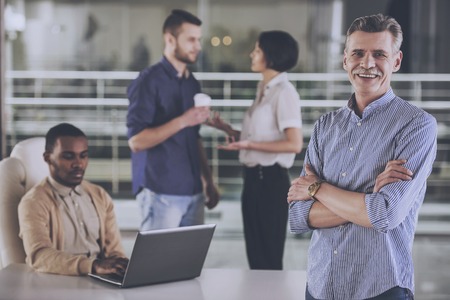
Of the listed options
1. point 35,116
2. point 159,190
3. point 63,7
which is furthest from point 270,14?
point 159,190

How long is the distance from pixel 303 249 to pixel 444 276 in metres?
1.09

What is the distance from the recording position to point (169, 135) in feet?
11.4

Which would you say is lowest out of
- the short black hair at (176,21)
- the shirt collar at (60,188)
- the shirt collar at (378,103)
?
the shirt collar at (60,188)

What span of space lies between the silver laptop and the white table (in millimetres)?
22

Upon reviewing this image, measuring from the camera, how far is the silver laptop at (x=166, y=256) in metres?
2.25

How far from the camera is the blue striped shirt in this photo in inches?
74.5

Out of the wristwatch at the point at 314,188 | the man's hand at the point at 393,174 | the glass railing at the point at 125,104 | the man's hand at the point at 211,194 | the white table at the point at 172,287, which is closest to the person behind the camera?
the man's hand at the point at 393,174

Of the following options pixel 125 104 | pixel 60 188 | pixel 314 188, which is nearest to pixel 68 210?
pixel 60 188

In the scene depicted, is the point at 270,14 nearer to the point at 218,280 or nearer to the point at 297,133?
the point at 297,133

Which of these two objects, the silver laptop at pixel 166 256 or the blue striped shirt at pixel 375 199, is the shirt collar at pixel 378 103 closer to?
the blue striped shirt at pixel 375 199

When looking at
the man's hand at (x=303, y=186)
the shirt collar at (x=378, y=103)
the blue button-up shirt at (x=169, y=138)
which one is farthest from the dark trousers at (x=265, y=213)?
the shirt collar at (x=378, y=103)

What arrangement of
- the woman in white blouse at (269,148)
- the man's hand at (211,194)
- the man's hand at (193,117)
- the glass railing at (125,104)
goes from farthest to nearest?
the glass railing at (125,104) < the man's hand at (211,194) < the woman in white blouse at (269,148) < the man's hand at (193,117)

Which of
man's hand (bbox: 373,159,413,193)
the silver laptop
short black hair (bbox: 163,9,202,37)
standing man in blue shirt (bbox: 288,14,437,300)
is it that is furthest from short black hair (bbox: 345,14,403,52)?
short black hair (bbox: 163,9,202,37)

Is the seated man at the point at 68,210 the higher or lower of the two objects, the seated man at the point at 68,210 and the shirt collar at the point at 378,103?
the lower
